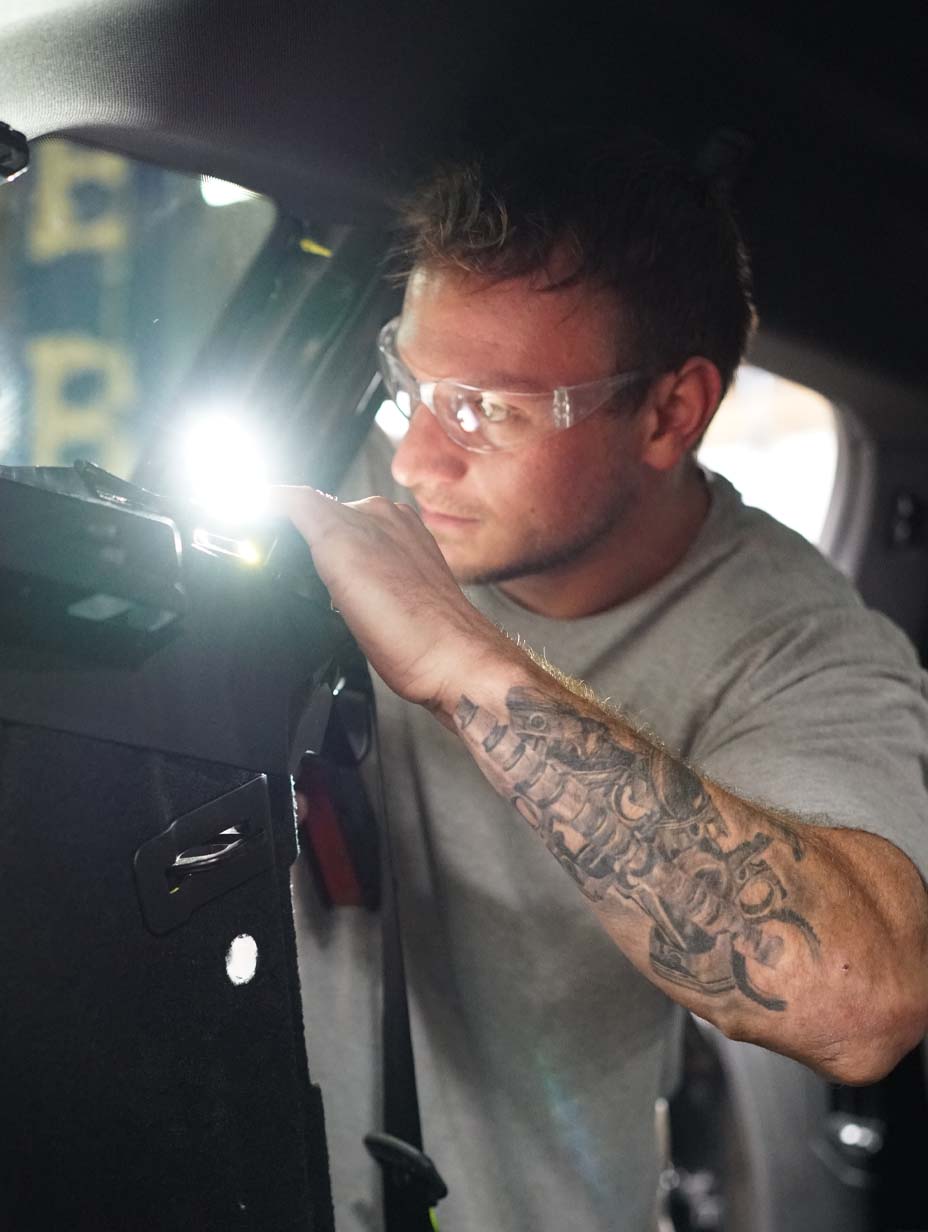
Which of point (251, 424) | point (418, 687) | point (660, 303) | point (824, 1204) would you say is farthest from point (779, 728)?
point (824, 1204)

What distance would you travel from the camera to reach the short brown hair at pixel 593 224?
136cm

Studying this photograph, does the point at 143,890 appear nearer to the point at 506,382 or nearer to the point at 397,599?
the point at 397,599

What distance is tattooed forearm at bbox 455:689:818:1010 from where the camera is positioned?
0.98 m

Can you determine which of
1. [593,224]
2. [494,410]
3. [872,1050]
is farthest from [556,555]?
[872,1050]

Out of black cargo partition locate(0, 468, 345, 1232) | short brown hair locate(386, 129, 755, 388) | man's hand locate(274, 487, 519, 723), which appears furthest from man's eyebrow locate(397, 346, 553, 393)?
black cargo partition locate(0, 468, 345, 1232)

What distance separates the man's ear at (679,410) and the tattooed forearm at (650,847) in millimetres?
615

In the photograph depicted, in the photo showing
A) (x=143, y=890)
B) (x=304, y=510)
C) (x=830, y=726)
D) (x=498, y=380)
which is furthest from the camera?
(x=498, y=380)

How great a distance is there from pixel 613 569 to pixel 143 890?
33.8 inches

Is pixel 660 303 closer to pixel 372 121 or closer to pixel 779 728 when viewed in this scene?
pixel 372 121

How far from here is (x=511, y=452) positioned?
1.39 metres

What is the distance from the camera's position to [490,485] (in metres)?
1.40

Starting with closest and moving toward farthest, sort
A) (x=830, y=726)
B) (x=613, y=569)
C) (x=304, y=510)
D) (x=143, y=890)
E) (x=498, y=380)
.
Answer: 1. (x=143, y=890)
2. (x=304, y=510)
3. (x=830, y=726)
4. (x=498, y=380)
5. (x=613, y=569)

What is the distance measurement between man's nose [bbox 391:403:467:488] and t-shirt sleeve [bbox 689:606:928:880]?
37 centimetres

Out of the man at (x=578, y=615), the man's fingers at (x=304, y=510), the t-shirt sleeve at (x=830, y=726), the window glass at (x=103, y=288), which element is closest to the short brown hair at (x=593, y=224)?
the man at (x=578, y=615)
